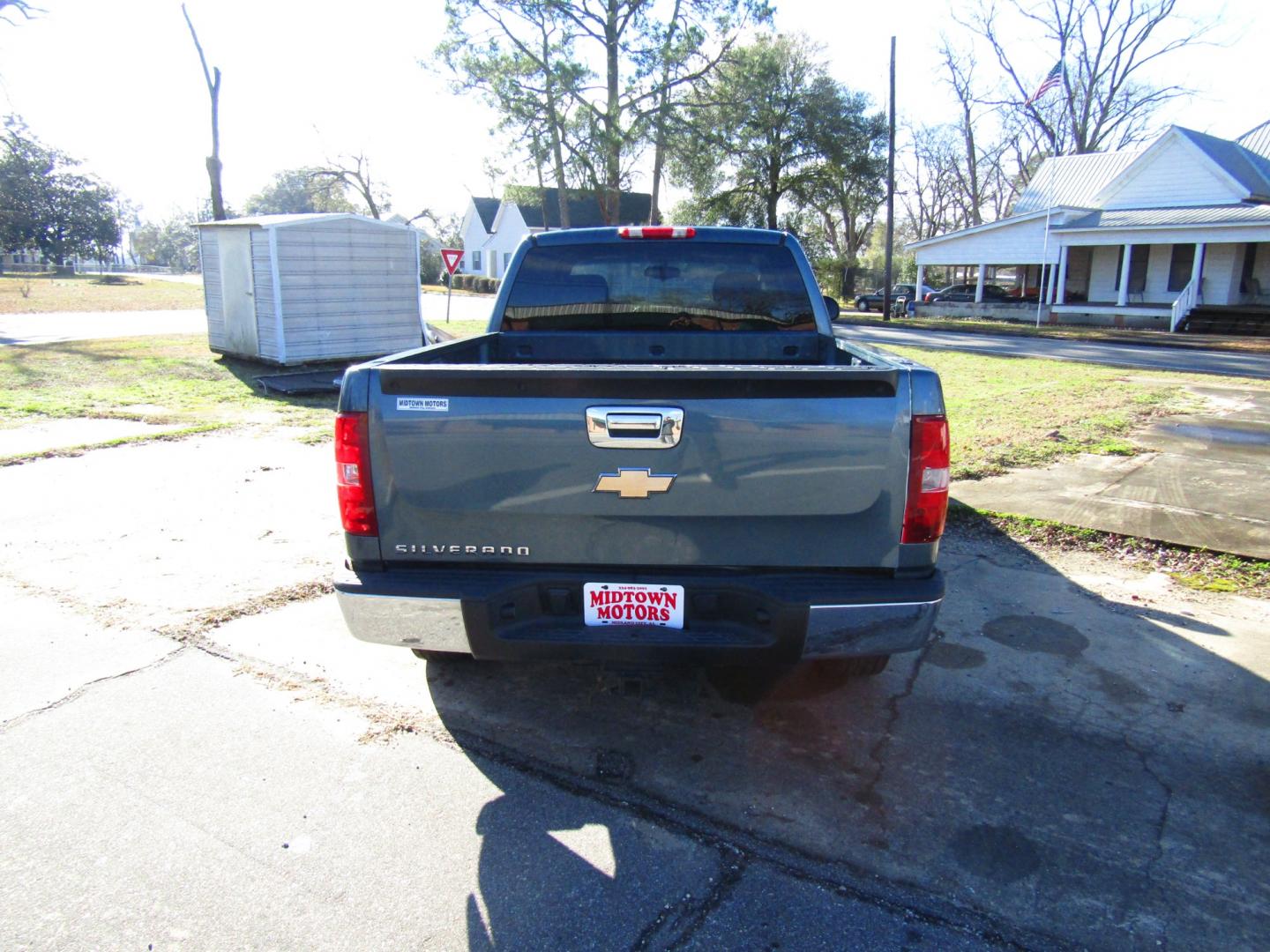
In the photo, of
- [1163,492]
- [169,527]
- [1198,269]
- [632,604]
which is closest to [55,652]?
[169,527]

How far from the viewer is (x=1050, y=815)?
294 cm

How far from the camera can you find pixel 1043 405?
11336mm

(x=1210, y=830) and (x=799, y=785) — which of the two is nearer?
(x=1210, y=830)

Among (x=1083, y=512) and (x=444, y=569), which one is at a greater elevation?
(x=444, y=569)

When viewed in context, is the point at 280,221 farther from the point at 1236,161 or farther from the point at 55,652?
the point at 1236,161

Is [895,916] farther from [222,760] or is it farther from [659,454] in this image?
[222,760]

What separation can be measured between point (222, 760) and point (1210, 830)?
350cm

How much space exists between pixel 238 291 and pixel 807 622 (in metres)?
14.8

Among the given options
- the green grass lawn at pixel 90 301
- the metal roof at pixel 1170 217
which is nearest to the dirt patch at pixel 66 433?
the green grass lawn at pixel 90 301

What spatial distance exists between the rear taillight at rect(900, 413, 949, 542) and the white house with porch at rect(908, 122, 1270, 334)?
31.0m

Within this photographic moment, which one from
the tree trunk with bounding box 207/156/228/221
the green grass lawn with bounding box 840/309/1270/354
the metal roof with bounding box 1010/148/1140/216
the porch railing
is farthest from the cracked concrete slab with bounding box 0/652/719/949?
the metal roof with bounding box 1010/148/1140/216

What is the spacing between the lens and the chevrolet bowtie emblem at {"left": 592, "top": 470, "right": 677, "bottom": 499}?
2822 mm

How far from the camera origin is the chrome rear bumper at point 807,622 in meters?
2.88


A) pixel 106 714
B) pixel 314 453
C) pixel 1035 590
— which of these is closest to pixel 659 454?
pixel 106 714
